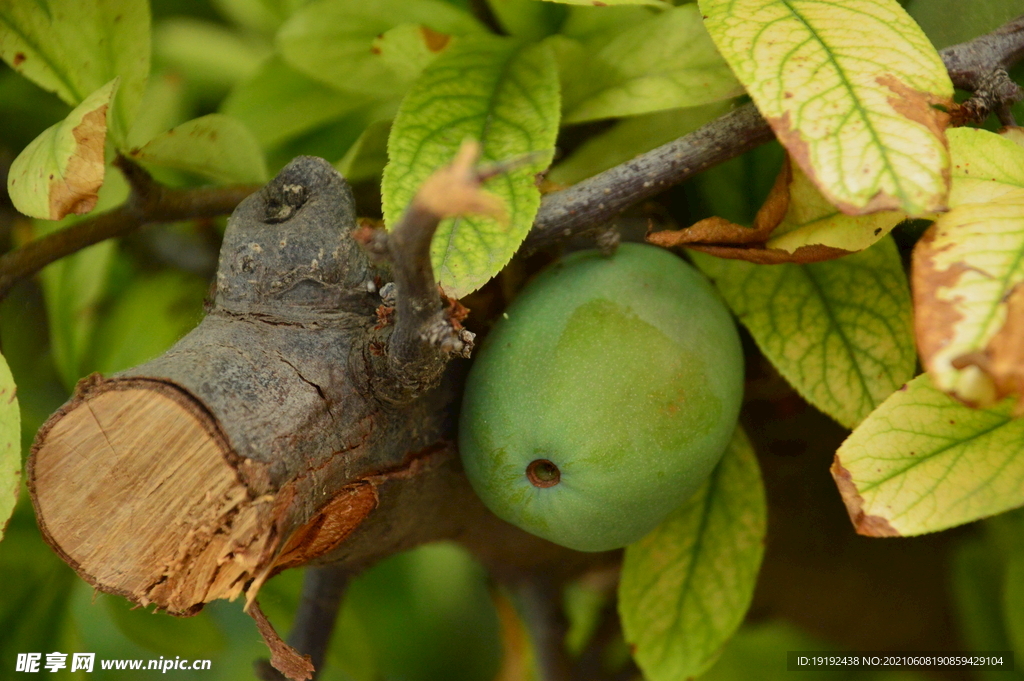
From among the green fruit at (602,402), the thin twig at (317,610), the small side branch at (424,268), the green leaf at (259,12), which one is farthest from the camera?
the green leaf at (259,12)

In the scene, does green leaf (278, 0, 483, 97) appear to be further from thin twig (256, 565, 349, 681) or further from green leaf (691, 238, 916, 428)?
thin twig (256, 565, 349, 681)

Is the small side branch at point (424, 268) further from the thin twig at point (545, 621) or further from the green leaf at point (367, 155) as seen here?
the thin twig at point (545, 621)

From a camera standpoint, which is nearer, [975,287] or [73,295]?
[975,287]

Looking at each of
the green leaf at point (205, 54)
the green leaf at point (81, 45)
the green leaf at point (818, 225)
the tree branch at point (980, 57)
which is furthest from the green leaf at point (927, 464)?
the green leaf at point (205, 54)

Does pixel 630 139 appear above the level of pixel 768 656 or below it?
above

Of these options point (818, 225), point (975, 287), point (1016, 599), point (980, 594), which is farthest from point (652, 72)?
point (980, 594)

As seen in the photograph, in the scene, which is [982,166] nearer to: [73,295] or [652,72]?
[652,72]
